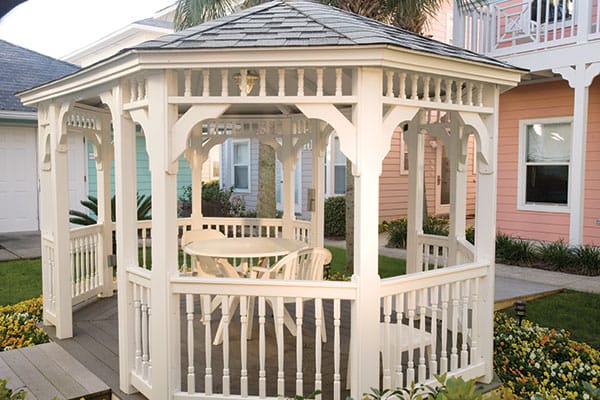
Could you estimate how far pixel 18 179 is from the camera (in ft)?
40.6

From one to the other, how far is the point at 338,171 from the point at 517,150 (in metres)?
4.73

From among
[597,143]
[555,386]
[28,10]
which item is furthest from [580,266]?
[28,10]

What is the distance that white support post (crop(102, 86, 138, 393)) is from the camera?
13.0ft

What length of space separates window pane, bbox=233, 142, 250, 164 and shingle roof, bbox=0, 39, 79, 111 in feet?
16.7

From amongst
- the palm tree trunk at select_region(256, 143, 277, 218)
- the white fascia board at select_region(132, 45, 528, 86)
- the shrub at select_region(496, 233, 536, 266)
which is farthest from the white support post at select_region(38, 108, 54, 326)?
the shrub at select_region(496, 233, 536, 266)

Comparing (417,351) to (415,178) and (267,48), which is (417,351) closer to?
(415,178)

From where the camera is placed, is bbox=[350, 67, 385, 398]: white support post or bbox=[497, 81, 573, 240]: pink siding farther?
bbox=[497, 81, 573, 240]: pink siding

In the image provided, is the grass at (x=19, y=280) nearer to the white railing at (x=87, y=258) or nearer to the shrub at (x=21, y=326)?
the shrub at (x=21, y=326)

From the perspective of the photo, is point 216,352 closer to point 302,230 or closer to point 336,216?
point 302,230

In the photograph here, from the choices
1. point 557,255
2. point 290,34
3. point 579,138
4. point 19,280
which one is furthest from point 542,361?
point 19,280

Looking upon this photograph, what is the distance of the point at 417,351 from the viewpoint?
16.1 feet

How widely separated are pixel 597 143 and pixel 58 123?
9.11m

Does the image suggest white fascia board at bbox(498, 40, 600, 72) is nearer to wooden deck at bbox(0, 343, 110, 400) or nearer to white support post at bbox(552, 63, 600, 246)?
white support post at bbox(552, 63, 600, 246)

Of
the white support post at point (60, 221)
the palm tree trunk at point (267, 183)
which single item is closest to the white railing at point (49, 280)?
the white support post at point (60, 221)
